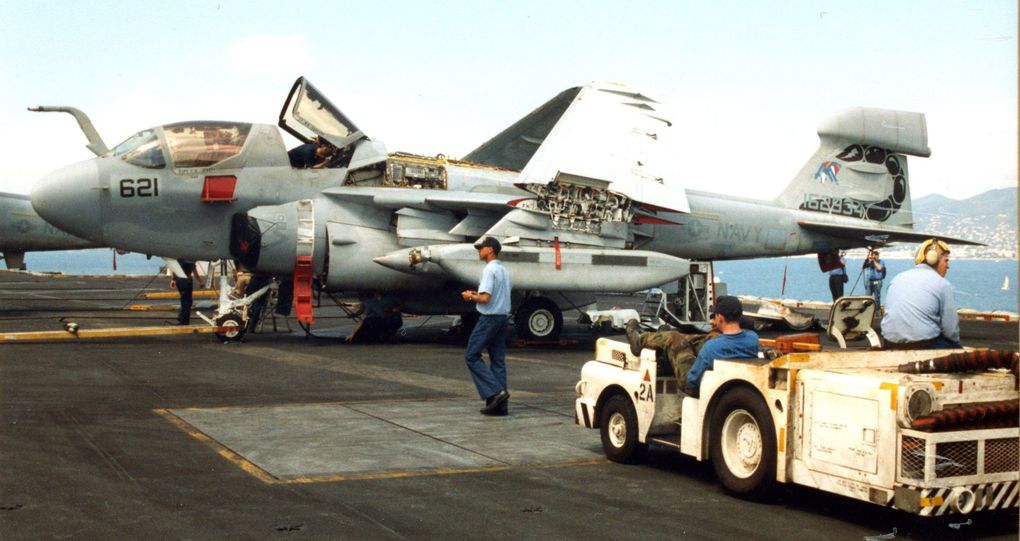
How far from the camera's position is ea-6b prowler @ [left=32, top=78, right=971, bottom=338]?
54.6 feet

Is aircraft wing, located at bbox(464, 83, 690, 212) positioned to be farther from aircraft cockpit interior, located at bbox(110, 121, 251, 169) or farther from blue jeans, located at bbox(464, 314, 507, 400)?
blue jeans, located at bbox(464, 314, 507, 400)

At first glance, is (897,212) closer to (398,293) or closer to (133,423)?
(398,293)

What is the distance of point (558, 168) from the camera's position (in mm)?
17344

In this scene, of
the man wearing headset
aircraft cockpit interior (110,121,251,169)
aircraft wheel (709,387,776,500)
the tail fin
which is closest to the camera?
aircraft wheel (709,387,776,500)

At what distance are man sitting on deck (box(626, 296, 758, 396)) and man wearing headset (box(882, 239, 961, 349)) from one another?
1.28m

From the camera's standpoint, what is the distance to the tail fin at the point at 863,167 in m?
22.2

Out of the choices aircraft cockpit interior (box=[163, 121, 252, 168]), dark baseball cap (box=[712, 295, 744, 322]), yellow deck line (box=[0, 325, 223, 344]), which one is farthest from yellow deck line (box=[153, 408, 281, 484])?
yellow deck line (box=[0, 325, 223, 344])

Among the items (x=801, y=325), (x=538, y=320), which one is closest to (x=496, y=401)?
(x=538, y=320)

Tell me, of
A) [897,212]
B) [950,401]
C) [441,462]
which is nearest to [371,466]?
[441,462]

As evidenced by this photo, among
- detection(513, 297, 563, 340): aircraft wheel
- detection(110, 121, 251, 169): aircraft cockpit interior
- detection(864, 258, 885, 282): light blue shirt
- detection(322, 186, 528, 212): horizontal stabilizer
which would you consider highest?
detection(110, 121, 251, 169): aircraft cockpit interior

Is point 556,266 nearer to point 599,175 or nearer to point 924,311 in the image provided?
point 599,175

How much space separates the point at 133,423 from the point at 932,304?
23.1 feet

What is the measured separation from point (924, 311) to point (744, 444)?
78.1 inches

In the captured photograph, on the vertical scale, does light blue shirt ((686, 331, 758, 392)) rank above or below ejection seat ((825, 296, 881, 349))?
below
